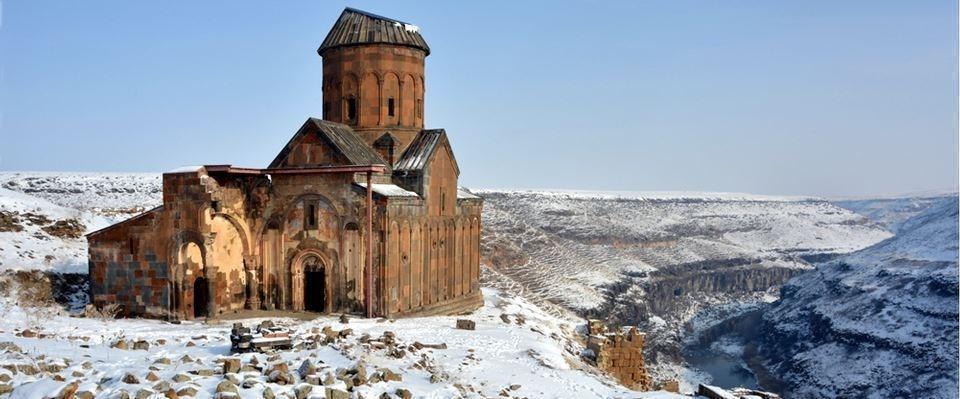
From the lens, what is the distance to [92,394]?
10570 mm

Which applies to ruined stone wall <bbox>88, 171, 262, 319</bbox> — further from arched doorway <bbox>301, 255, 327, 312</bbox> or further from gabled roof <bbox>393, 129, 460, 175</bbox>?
gabled roof <bbox>393, 129, 460, 175</bbox>

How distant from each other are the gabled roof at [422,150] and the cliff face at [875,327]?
26.2 m

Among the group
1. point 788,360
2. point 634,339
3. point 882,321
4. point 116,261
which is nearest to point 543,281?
point 788,360

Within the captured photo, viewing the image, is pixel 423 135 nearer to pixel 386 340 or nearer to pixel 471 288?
pixel 471 288

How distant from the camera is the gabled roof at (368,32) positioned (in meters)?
24.1

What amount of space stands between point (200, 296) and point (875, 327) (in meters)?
38.8

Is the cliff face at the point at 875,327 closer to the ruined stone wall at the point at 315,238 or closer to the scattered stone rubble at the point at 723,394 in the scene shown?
the scattered stone rubble at the point at 723,394

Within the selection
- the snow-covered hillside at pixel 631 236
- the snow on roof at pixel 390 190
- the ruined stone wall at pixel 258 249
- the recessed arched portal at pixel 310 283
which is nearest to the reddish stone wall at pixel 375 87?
the snow on roof at pixel 390 190

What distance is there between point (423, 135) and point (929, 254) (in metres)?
45.2

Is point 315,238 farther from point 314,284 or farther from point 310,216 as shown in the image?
point 314,284

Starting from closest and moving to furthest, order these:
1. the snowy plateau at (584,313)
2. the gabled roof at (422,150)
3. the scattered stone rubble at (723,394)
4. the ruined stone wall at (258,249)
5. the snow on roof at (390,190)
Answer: the snowy plateau at (584,313) < the scattered stone rubble at (723,394) < the ruined stone wall at (258,249) < the snow on roof at (390,190) < the gabled roof at (422,150)

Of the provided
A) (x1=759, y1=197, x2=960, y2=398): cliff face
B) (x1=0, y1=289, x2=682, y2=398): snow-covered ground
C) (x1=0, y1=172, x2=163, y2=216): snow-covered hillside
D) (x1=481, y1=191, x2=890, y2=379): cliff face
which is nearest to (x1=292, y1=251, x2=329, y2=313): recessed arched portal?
(x1=0, y1=289, x2=682, y2=398): snow-covered ground

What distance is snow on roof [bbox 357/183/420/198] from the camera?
792 inches

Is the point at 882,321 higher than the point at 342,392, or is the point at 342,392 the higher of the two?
the point at 342,392
